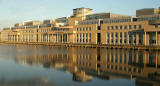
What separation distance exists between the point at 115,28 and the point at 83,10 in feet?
164

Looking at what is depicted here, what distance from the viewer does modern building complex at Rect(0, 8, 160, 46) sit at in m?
102

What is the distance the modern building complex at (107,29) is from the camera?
334 ft

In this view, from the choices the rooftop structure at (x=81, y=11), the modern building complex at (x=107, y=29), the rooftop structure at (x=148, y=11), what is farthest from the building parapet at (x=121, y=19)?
the rooftop structure at (x=81, y=11)

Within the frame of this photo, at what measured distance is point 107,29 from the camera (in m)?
123

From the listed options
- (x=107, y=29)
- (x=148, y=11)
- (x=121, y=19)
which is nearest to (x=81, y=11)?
(x=107, y=29)

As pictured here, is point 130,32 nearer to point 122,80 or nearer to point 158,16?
point 158,16

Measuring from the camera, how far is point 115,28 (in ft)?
390

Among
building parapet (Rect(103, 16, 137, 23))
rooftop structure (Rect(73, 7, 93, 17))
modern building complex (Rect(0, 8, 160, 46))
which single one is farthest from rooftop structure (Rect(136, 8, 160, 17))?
rooftop structure (Rect(73, 7, 93, 17))

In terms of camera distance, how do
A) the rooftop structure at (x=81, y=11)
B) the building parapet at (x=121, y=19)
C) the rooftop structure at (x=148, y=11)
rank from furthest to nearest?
the rooftop structure at (x=81, y=11), the rooftop structure at (x=148, y=11), the building parapet at (x=121, y=19)

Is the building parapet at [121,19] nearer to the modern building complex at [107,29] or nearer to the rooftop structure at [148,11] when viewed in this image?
the modern building complex at [107,29]

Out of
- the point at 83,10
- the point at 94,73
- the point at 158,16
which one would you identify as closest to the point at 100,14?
the point at 83,10

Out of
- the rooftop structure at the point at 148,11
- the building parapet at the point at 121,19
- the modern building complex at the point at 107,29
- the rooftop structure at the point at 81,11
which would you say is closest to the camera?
the modern building complex at the point at 107,29

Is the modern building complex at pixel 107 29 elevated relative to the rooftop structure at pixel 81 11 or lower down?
lower down

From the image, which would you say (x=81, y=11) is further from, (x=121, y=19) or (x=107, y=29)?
(x=121, y=19)
